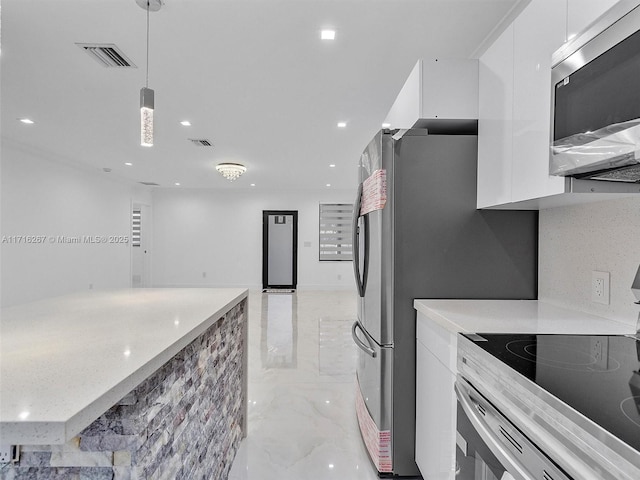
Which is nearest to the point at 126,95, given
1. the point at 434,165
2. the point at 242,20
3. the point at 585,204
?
the point at 242,20

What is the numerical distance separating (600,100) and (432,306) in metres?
1.05

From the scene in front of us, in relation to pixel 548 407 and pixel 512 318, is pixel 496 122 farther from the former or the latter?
pixel 548 407

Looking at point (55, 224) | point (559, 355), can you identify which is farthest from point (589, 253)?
point (55, 224)

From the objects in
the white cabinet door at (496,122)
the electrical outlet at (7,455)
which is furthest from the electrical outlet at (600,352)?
the electrical outlet at (7,455)

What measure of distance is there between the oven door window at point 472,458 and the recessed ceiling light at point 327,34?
2153mm

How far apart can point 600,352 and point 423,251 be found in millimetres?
905

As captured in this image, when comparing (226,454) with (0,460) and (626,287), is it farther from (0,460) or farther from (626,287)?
(626,287)

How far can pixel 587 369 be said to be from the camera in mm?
979

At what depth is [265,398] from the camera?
288cm

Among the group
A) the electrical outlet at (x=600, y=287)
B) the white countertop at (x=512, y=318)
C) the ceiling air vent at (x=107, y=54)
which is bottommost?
the white countertop at (x=512, y=318)

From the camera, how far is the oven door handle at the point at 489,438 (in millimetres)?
871

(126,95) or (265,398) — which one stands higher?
(126,95)

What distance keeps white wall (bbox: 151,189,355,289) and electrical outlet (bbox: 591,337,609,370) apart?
311 inches

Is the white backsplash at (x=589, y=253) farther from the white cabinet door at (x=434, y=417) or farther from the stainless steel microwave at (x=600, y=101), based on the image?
the white cabinet door at (x=434, y=417)
